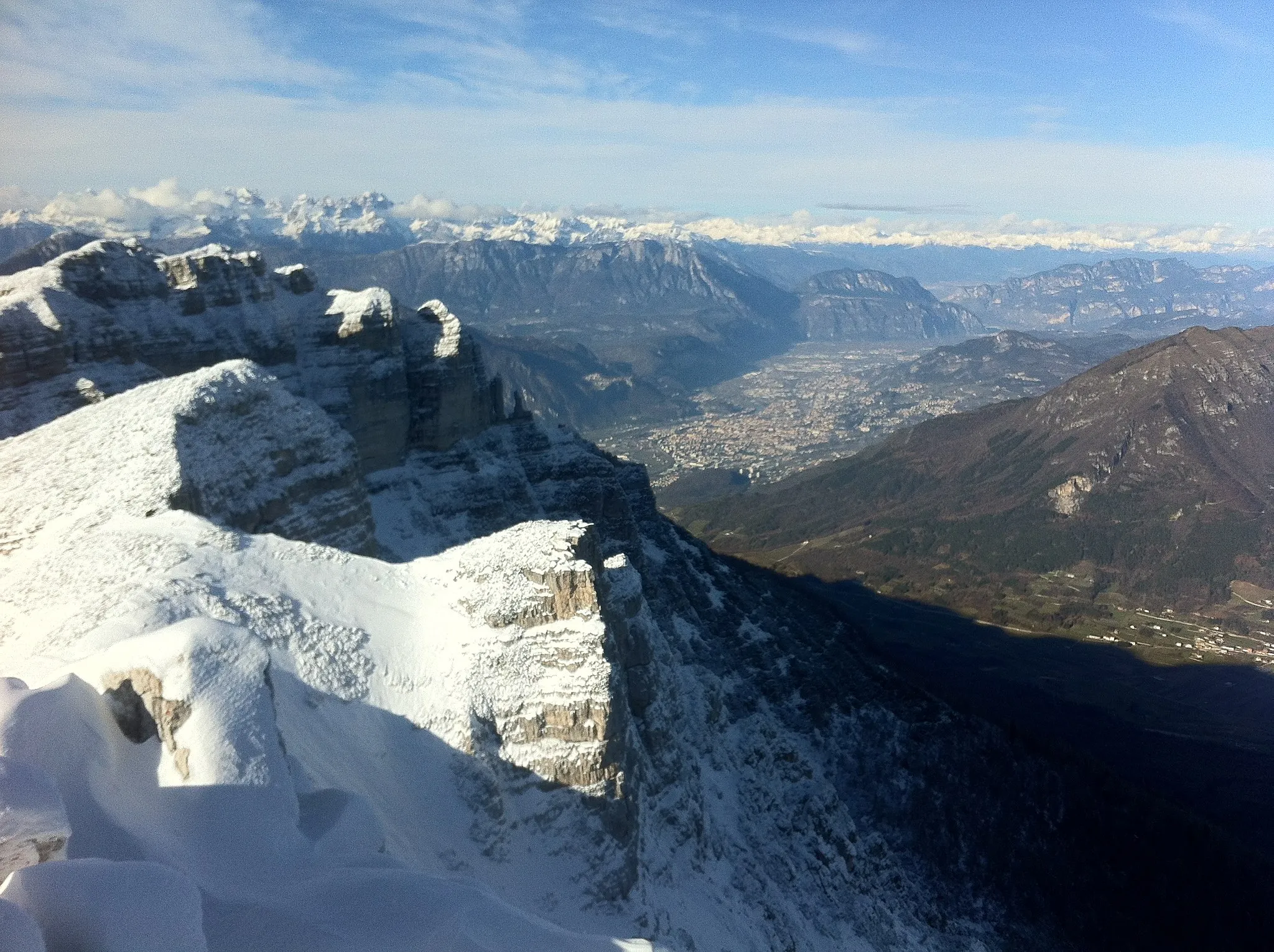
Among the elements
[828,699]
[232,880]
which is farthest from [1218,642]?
[232,880]

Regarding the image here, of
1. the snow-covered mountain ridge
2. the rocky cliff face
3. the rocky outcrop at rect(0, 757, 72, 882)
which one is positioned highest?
the rocky cliff face

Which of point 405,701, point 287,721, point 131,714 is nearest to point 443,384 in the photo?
point 405,701

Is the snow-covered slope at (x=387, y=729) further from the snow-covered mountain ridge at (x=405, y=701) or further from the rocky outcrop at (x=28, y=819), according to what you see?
the rocky outcrop at (x=28, y=819)

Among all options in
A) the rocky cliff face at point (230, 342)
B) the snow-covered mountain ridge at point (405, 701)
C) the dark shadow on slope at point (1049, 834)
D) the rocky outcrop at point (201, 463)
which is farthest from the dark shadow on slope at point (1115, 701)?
the rocky outcrop at point (201, 463)

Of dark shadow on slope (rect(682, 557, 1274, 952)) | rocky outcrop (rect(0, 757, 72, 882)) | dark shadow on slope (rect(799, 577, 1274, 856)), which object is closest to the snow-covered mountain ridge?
rocky outcrop (rect(0, 757, 72, 882))

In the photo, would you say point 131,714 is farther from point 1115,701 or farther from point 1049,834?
point 1115,701

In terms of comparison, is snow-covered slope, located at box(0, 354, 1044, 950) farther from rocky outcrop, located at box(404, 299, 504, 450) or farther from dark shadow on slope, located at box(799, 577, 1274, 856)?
dark shadow on slope, located at box(799, 577, 1274, 856)

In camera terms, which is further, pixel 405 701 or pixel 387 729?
pixel 405 701
